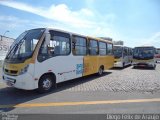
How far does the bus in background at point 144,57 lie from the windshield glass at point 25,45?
45.7ft

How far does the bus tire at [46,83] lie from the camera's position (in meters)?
7.59

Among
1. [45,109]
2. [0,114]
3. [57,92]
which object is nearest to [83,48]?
[57,92]

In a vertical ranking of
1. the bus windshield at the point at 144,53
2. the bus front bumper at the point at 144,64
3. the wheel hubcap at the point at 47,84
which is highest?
the bus windshield at the point at 144,53

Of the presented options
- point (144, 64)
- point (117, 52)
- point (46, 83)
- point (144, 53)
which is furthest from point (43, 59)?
point (144, 53)

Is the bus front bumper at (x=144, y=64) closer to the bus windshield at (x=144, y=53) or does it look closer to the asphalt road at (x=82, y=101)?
the bus windshield at (x=144, y=53)

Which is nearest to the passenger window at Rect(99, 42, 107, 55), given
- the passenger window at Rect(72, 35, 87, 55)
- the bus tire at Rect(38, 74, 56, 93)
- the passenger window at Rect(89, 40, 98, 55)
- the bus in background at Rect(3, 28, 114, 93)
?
the passenger window at Rect(89, 40, 98, 55)

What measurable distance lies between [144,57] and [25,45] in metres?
14.5

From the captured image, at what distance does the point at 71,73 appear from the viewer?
31.0 feet

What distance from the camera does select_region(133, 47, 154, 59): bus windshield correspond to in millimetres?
18875

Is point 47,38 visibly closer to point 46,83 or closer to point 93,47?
point 46,83

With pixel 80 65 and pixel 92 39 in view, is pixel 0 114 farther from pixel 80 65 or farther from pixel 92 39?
pixel 92 39

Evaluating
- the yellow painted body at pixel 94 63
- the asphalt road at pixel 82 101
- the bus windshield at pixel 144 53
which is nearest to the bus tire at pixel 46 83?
the asphalt road at pixel 82 101

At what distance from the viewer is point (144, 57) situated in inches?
747

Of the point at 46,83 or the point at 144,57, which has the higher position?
the point at 144,57
